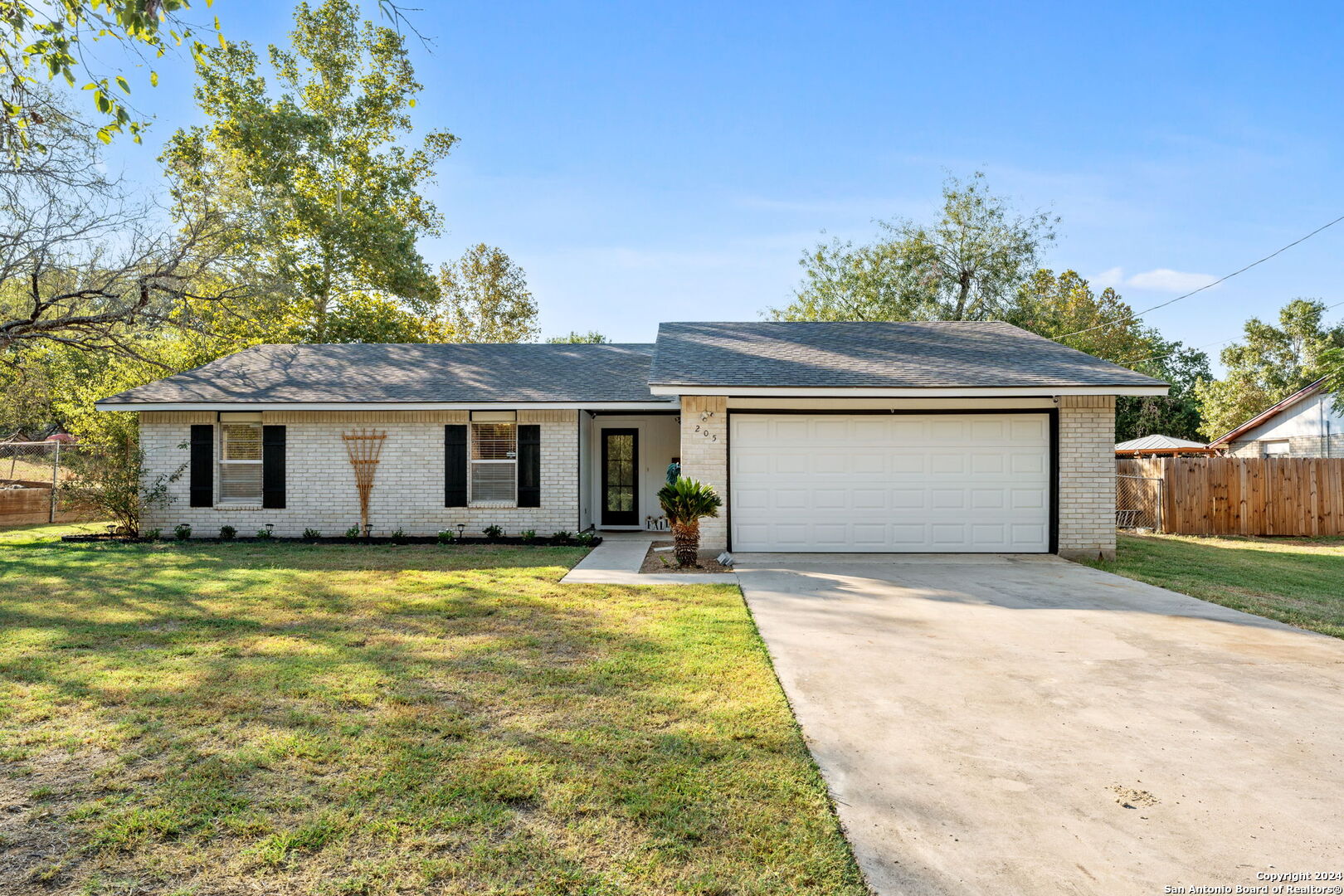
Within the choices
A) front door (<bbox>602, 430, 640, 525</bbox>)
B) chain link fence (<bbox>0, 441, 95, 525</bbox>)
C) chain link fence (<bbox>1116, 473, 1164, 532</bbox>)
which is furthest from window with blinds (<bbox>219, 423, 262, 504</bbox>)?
chain link fence (<bbox>1116, 473, 1164, 532</bbox>)

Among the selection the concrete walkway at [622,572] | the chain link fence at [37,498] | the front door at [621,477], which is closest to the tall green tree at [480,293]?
the chain link fence at [37,498]

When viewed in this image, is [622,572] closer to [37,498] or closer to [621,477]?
[621,477]

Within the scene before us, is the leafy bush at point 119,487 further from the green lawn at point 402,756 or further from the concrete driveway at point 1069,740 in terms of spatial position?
the concrete driveway at point 1069,740

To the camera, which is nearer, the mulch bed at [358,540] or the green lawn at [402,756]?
the green lawn at [402,756]

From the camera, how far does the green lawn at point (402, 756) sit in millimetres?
2527

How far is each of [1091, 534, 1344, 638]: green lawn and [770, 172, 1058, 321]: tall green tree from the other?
1514 centimetres

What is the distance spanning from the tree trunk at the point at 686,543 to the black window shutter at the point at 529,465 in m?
4.04

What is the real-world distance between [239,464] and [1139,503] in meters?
19.4

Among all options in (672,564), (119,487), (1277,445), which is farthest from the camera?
(1277,445)

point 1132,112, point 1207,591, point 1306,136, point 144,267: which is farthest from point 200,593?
point 1306,136

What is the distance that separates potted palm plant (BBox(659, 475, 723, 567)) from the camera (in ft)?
31.3

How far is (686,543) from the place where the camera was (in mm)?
9609

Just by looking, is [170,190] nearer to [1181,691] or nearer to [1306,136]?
[1181,691]

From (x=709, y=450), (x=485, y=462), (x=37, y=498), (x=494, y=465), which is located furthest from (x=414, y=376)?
(x=37, y=498)
